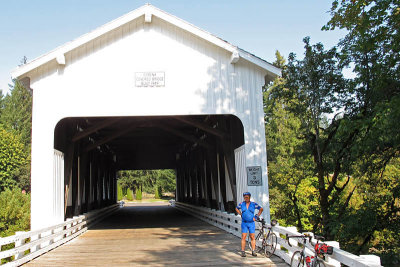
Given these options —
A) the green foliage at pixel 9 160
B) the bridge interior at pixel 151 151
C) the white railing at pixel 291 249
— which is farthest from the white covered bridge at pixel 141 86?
the green foliage at pixel 9 160

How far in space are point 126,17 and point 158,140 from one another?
13.1m

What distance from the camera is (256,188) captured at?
35.7ft

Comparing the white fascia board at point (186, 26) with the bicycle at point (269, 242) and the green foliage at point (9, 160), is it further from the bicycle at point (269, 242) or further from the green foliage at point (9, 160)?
the green foliage at point (9, 160)

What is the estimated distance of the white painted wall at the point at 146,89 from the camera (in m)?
10.8

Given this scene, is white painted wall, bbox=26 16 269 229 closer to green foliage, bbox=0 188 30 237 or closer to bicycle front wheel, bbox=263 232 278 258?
bicycle front wheel, bbox=263 232 278 258

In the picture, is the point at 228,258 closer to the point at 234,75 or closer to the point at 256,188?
the point at 256,188

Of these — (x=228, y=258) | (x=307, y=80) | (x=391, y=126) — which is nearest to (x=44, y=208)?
(x=228, y=258)

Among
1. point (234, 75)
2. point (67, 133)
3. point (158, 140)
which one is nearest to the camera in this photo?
point (234, 75)

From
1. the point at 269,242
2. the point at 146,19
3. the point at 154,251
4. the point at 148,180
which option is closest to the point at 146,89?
the point at 146,19

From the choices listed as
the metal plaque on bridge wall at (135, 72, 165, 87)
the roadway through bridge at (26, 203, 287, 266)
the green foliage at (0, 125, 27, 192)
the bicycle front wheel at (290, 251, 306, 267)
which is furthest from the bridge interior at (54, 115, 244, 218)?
the green foliage at (0, 125, 27, 192)

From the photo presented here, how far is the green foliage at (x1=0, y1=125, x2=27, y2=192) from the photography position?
46.6m

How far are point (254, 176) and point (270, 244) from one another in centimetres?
321

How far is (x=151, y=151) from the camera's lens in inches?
1051

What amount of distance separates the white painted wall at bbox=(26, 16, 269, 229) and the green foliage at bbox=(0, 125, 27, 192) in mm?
39879
